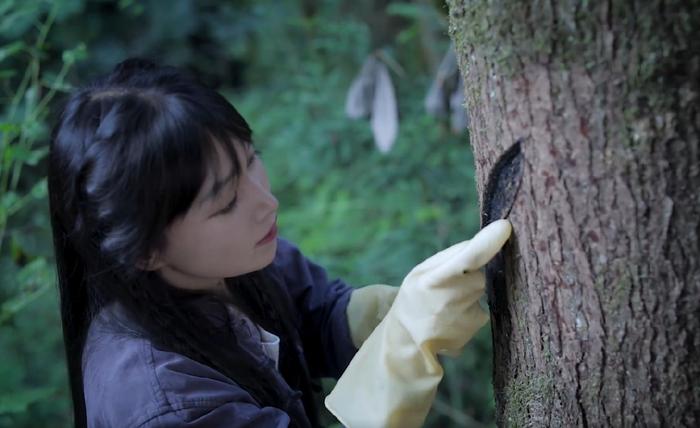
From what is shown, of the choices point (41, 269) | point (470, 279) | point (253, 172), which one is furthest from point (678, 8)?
point (41, 269)

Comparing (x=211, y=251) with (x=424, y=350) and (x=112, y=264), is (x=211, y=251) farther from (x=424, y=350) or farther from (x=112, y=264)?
(x=424, y=350)

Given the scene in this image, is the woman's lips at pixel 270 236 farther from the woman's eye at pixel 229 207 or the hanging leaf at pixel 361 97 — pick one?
the hanging leaf at pixel 361 97

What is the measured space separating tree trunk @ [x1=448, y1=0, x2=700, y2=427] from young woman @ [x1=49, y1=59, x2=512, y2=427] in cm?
33

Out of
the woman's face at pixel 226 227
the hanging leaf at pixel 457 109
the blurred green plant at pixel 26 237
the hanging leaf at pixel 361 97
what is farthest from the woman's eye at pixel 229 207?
the hanging leaf at pixel 457 109

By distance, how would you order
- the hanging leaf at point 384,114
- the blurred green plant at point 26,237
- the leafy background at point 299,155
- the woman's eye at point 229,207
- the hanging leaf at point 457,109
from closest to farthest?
the woman's eye at point 229,207 → the blurred green plant at point 26,237 → the leafy background at point 299,155 → the hanging leaf at point 384,114 → the hanging leaf at point 457,109

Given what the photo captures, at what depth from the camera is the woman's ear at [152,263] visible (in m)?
1.03

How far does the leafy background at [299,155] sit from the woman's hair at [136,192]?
0.56 meters

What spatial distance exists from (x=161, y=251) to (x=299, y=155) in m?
2.22

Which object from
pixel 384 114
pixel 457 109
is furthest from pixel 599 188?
pixel 457 109

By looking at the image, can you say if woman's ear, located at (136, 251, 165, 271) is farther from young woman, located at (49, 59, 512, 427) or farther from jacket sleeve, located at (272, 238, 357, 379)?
jacket sleeve, located at (272, 238, 357, 379)

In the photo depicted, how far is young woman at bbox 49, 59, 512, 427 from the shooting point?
0.97 meters

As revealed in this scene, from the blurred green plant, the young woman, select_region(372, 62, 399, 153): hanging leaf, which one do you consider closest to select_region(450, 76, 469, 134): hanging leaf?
select_region(372, 62, 399, 153): hanging leaf

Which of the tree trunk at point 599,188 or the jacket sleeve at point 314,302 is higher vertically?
the tree trunk at point 599,188

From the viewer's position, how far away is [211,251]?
103cm
